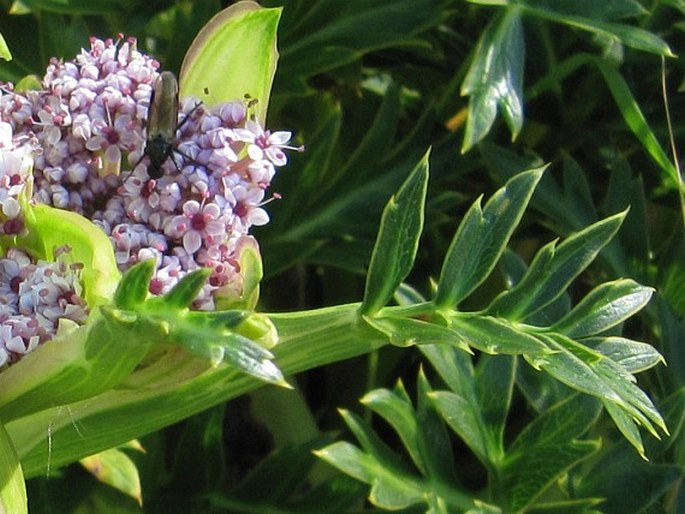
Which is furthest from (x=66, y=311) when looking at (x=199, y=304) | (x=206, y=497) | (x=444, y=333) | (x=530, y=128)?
(x=530, y=128)

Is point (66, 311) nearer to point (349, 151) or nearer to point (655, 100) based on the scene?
point (349, 151)

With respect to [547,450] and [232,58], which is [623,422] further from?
[232,58]

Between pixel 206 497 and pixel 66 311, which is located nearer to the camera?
pixel 66 311

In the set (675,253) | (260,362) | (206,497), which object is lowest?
(206,497)

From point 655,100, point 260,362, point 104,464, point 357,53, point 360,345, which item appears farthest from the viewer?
point 655,100

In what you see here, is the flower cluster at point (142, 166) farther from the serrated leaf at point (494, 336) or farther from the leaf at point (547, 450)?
the leaf at point (547, 450)

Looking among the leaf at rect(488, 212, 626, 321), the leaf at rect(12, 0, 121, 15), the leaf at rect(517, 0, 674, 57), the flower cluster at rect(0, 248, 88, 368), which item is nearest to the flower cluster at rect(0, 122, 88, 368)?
the flower cluster at rect(0, 248, 88, 368)

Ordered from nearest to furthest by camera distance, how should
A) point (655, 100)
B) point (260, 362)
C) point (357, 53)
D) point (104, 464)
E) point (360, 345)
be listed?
point (260, 362) → point (360, 345) → point (104, 464) → point (357, 53) → point (655, 100)
